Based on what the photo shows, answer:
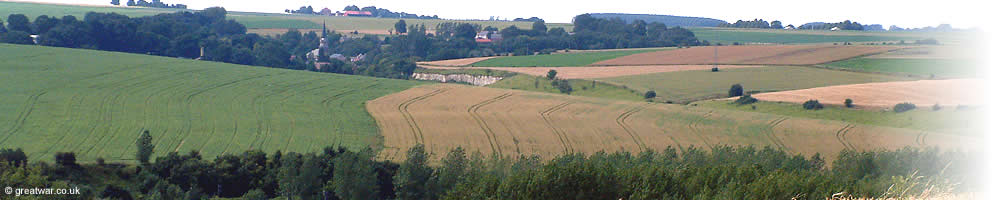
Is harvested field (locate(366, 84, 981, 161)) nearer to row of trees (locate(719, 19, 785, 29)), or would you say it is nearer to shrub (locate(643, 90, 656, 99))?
shrub (locate(643, 90, 656, 99))

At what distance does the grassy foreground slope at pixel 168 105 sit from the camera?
47.1 m

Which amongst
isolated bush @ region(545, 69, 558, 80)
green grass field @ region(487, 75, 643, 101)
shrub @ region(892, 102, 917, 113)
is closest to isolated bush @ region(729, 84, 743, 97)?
green grass field @ region(487, 75, 643, 101)

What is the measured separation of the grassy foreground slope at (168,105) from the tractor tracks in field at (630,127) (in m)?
13.8

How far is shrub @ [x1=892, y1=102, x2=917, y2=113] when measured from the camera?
58.2 m

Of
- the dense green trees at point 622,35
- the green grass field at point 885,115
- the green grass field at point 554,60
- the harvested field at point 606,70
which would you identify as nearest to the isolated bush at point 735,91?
the green grass field at point 885,115

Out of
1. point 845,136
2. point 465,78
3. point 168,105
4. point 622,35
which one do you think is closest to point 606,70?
point 465,78

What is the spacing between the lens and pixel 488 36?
6467 inches

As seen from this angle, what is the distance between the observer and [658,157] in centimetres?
4584

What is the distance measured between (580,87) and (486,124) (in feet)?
90.2

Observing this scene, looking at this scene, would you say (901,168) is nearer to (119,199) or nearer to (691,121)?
(691,121)

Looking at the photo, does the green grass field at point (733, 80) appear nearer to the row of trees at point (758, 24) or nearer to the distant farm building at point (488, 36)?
the distant farm building at point (488, 36)

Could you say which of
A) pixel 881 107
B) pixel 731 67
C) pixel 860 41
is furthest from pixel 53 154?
pixel 860 41

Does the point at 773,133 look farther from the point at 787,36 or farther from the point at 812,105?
the point at 787,36

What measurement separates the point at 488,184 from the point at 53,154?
24457 mm
